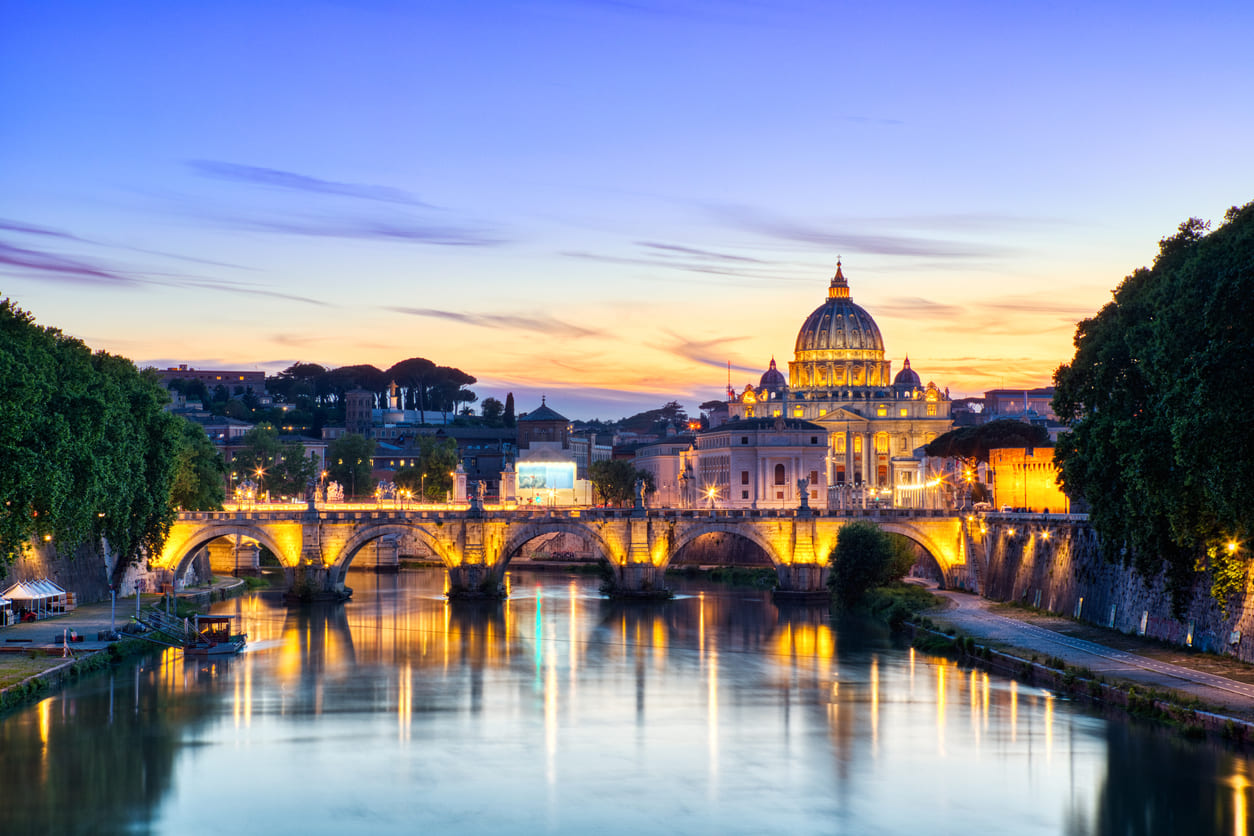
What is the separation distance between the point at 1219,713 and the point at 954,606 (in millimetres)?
29478

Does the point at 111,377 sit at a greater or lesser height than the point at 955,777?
greater

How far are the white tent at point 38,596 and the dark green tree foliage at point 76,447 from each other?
1.86 meters

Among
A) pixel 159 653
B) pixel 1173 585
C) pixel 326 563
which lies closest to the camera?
pixel 1173 585

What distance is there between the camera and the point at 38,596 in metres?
51.8

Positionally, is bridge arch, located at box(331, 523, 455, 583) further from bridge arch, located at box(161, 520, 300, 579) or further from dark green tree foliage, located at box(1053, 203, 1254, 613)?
dark green tree foliage, located at box(1053, 203, 1254, 613)

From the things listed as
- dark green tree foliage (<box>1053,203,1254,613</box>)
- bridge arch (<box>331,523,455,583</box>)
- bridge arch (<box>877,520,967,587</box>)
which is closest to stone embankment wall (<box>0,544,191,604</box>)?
bridge arch (<box>331,523,455,583</box>)

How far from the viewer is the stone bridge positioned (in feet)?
229

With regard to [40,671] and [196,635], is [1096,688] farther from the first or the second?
[196,635]

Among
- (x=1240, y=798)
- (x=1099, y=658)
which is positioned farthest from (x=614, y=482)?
(x=1240, y=798)

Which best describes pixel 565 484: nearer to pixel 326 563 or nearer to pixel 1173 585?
pixel 326 563

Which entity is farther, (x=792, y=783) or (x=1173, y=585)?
(x=1173, y=585)

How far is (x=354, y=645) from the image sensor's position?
5369cm

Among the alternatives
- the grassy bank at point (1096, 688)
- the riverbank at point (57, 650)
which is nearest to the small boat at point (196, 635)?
the riverbank at point (57, 650)

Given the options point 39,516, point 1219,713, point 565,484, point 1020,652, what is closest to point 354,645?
point 39,516
